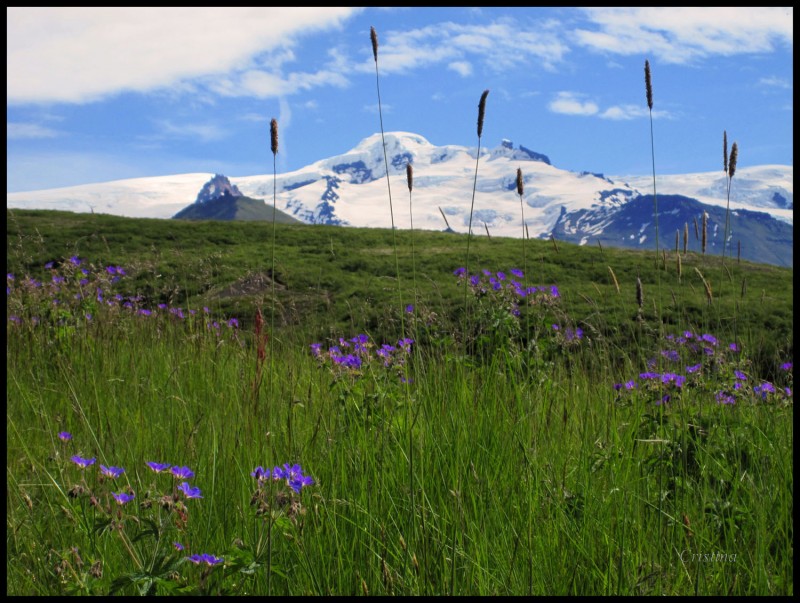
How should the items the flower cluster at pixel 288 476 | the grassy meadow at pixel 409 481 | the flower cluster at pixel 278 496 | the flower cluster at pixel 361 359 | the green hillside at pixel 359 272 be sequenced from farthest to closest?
the green hillside at pixel 359 272
the flower cluster at pixel 361 359
the grassy meadow at pixel 409 481
the flower cluster at pixel 288 476
the flower cluster at pixel 278 496

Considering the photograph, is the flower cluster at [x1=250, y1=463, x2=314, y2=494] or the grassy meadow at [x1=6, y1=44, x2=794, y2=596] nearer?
the flower cluster at [x1=250, y1=463, x2=314, y2=494]

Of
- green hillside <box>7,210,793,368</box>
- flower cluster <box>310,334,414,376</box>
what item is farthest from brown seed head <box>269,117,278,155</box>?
green hillside <box>7,210,793,368</box>

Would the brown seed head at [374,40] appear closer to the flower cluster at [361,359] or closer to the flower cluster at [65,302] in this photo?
the flower cluster at [361,359]

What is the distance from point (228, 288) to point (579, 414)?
515cm

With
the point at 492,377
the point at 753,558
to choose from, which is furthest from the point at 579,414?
the point at 753,558

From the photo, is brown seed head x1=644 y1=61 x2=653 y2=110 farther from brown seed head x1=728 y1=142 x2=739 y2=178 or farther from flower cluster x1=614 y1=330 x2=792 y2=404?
flower cluster x1=614 y1=330 x2=792 y2=404

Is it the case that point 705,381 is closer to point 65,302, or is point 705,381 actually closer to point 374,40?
point 374,40

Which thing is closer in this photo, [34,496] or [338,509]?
[338,509]

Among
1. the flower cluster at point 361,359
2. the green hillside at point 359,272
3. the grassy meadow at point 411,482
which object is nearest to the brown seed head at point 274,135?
the grassy meadow at point 411,482

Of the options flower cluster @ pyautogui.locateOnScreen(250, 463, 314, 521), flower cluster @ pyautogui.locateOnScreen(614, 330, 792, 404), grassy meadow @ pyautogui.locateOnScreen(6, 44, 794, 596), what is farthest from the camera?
flower cluster @ pyautogui.locateOnScreen(614, 330, 792, 404)

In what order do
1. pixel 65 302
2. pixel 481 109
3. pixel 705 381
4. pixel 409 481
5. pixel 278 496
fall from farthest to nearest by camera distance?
pixel 65 302, pixel 705 381, pixel 409 481, pixel 481 109, pixel 278 496

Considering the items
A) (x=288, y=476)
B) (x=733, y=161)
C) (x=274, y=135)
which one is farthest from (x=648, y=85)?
(x=288, y=476)

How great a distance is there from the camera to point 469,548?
1903 millimetres

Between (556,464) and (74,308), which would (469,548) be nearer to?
(556,464)
